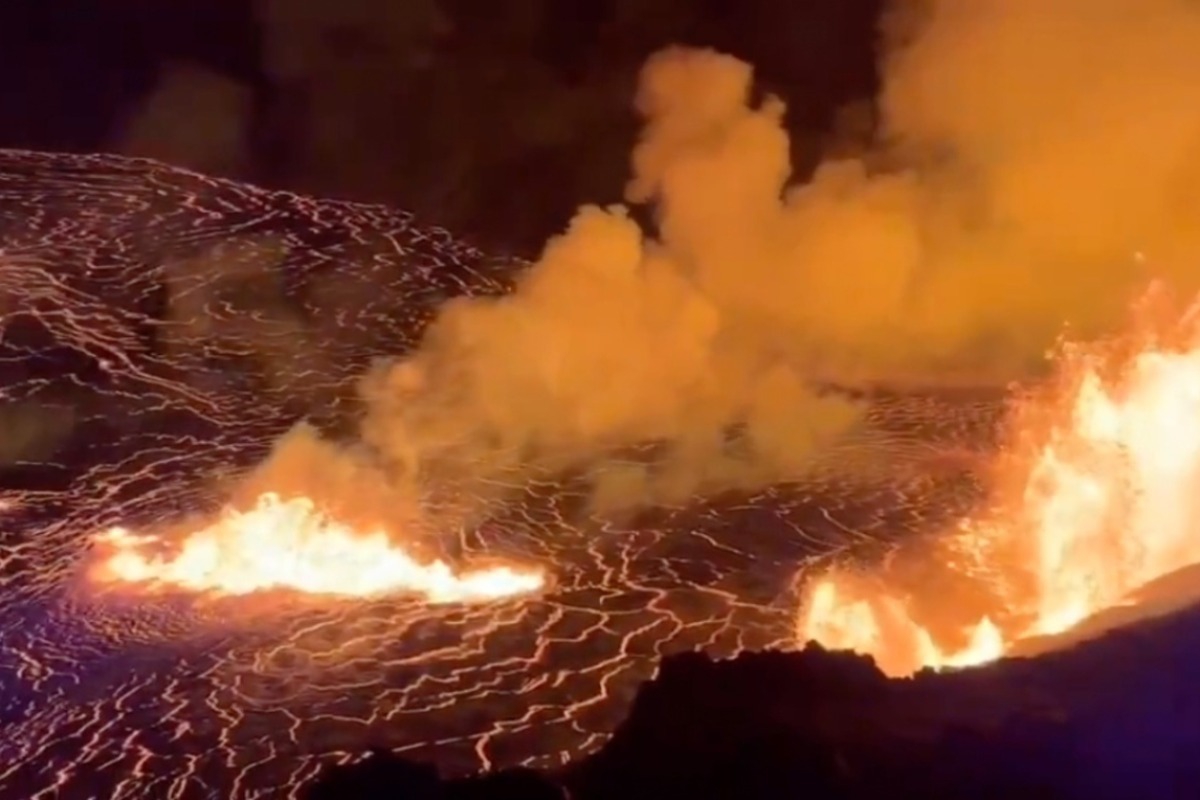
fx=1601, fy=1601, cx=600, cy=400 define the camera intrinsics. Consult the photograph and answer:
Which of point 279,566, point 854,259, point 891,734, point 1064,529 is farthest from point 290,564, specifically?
point 854,259

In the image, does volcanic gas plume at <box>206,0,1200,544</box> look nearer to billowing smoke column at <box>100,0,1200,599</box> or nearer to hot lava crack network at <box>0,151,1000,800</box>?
billowing smoke column at <box>100,0,1200,599</box>

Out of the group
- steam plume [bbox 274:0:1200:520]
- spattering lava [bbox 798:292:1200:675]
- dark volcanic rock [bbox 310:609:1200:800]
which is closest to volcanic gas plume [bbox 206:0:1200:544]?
steam plume [bbox 274:0:1200:520]

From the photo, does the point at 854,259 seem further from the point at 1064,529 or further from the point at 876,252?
the point at 1064,529

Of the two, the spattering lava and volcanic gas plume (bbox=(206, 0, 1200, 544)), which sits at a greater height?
volcanic gas plume (bbox=(206, 0, 1200, 544))

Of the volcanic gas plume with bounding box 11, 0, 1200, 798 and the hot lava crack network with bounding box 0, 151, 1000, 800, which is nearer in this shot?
the hot lava crack network with bounding box 0, 151, 1000, 800

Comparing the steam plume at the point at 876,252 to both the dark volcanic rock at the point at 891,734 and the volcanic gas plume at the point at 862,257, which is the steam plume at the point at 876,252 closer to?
the volcanic gas plume at the point at 862,257

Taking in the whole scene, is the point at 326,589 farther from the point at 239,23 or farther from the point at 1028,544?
the point at 239,23

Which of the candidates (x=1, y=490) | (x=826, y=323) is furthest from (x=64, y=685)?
(x=826, y=323)
